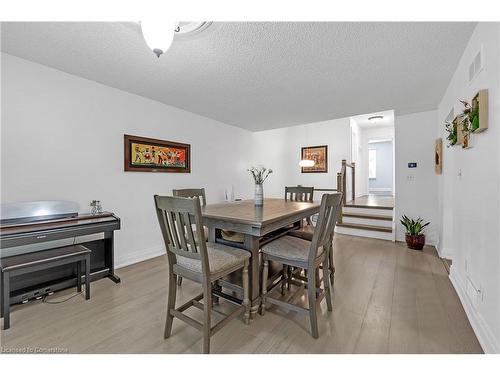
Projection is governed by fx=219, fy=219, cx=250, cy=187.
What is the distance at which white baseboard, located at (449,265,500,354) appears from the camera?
132cm

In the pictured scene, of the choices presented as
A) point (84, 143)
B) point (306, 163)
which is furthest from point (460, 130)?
point (306, 163)

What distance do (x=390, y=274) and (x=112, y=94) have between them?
4.09m

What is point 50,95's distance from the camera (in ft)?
7.55

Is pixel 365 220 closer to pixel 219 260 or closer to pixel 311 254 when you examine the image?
pixel 311 254

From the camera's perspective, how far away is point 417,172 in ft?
12.5

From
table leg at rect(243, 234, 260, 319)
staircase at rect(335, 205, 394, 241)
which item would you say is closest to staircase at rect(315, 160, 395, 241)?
staircase at rect(335, 205, 394, 241)

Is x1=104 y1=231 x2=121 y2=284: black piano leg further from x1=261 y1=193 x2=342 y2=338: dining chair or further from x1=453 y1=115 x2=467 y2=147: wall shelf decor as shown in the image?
x1=453 y1=115 x2=467 y2=147: wall shelf decor

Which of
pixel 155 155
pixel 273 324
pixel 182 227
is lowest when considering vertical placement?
pixel 273 324

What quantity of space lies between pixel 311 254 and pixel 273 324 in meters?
0.63

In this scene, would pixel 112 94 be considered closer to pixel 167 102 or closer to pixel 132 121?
pixel 132 121

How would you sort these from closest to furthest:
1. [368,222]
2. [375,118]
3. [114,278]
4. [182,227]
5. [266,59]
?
[182,227]
[266,59]
[114,278]
[368,222]
[375,118]

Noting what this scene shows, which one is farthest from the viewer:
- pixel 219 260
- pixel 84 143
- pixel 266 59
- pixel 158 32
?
pixel 84 143

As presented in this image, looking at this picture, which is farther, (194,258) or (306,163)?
(306,163)
